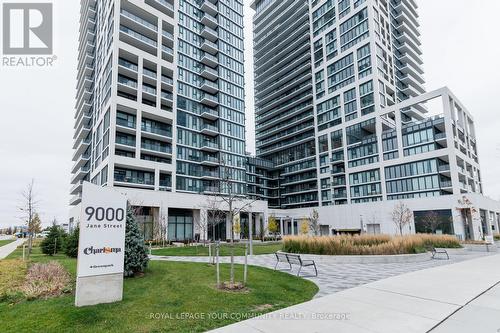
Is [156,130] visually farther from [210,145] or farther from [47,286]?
[47,286]

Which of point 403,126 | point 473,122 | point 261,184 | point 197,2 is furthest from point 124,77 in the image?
point 473,122

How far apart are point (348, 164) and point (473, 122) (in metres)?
28.0

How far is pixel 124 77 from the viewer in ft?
157

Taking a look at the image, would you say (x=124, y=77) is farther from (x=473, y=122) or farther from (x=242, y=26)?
(x=473, y=122)

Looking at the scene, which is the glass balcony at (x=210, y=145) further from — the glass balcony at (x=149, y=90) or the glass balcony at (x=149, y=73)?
the glass balcony at (x=149, y=73)

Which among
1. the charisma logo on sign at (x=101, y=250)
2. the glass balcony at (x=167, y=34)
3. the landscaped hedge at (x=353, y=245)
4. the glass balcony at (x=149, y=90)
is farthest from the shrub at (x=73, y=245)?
the glass balcony at (x=167, y=34)

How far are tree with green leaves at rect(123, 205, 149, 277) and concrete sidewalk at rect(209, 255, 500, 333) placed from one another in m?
5.69

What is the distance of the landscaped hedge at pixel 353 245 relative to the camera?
1889 cm

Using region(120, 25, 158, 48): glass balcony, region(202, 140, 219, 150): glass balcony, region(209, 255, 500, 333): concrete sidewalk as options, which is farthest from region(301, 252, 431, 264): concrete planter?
region(120, 25, 158, 48): glass balcony

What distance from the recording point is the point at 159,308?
723 centimetres

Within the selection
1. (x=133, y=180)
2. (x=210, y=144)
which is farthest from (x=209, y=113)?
(x=133, y=180)

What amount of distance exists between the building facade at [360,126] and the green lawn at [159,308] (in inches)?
1901

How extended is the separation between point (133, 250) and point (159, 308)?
382 cm

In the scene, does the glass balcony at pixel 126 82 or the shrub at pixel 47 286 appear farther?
the glass balcony at pixel 126 82
